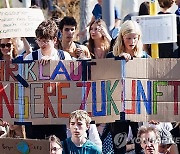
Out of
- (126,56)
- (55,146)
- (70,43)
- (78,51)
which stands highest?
(70,43)

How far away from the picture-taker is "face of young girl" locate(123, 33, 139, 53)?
9.53 m

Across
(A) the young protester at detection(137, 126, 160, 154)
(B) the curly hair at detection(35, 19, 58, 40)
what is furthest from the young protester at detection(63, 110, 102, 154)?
(B) the curly hair at detection(35, 19, 58, 40)

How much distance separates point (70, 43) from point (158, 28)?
117 centimetres

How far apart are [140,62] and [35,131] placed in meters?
1.21

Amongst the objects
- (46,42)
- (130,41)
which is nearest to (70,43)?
(130,41)

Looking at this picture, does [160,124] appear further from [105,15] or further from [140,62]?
[105,15]

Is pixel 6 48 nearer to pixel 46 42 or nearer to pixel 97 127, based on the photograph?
pixel 46 42

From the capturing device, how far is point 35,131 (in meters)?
9.23

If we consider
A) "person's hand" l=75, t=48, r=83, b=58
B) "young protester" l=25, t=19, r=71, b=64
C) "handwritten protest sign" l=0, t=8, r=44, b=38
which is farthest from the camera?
"person's hand" l=75, t=48, r=83, b=58

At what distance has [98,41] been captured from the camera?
10977 millimetres

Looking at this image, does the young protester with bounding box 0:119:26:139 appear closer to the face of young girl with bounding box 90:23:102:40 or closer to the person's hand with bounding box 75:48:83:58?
the person's hand with bounding box 75:48:83:58

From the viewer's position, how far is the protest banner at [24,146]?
805 cm

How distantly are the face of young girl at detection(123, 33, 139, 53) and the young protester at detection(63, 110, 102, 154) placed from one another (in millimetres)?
996

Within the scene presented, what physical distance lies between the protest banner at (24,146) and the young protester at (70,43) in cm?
250
